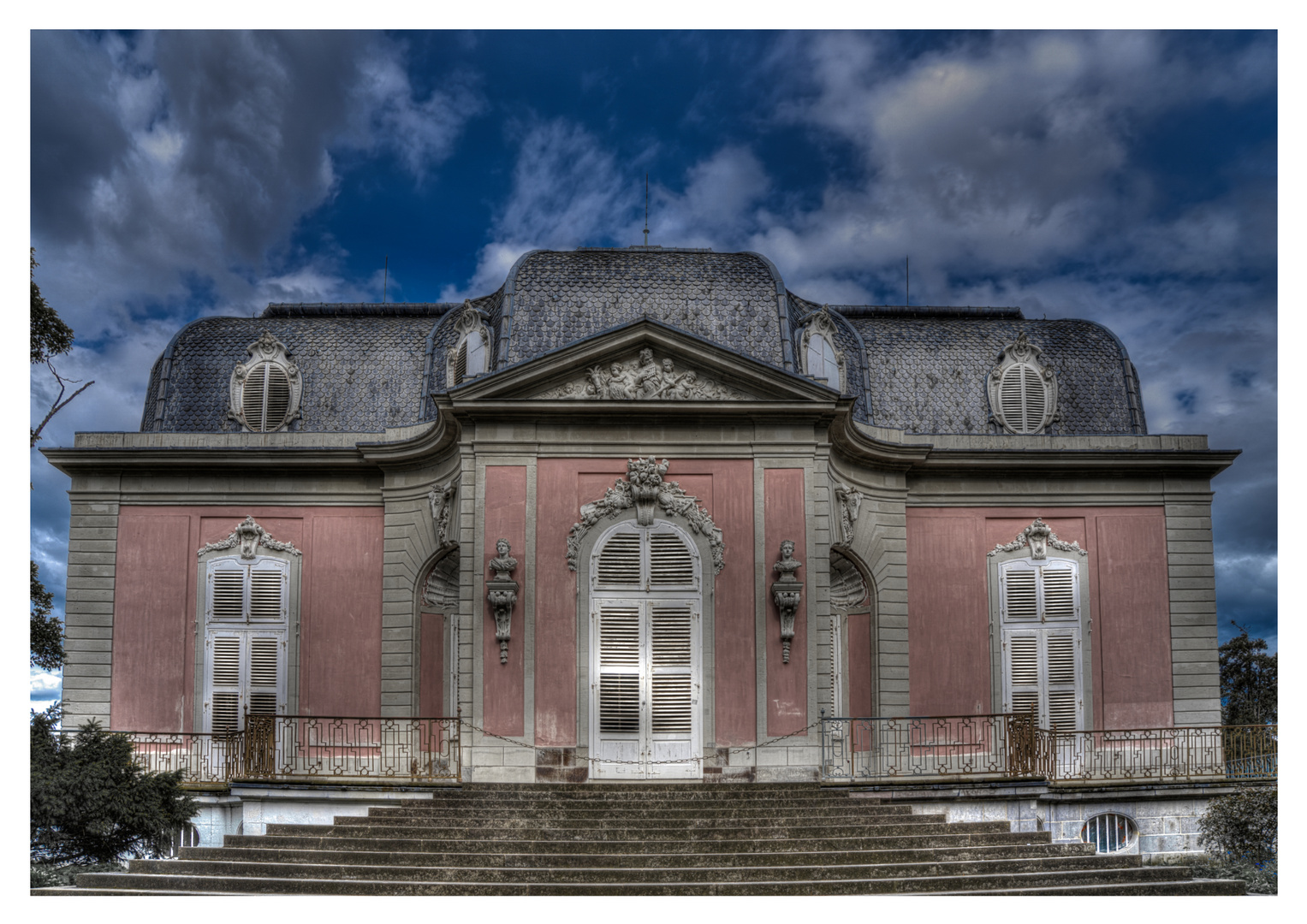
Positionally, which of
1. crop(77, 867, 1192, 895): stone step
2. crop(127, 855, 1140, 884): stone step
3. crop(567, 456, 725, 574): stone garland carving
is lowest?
crop(77, 867, 1192, 895): stone step

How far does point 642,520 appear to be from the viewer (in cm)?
1639

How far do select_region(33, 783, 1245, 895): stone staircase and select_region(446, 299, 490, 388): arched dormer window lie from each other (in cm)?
664

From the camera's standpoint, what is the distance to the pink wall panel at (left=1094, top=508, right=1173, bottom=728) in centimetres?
1864

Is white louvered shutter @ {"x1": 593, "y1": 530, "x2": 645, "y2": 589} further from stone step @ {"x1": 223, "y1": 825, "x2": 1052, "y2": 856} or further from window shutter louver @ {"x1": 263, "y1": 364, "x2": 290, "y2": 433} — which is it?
window shutter louver @ {"x1": 263, "y1": 364, "x2": 290, "y2": 433}

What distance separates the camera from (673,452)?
54.3ft

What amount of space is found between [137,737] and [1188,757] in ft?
49.1

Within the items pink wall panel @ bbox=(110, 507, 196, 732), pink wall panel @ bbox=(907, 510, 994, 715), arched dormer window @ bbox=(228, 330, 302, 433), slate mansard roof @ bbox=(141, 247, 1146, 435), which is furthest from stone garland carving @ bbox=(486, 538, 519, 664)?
pink wall panel @ bbox=(907, 510, 994, 715)

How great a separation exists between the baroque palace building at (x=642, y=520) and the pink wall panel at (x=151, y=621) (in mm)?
41

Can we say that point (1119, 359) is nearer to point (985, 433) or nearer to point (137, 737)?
point (985, 433)

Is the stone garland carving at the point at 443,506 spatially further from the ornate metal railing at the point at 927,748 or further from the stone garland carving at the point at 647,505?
the ornate metal railing at the point at 927,748

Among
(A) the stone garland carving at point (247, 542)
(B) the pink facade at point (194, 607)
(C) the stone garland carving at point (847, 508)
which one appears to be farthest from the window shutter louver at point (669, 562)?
(A) the stone garland carving at point (247, 542)

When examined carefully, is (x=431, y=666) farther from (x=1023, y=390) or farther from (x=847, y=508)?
(x=1023, y=390)

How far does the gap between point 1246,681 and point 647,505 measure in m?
12.3

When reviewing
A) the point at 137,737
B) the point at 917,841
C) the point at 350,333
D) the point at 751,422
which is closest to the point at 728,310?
the point at 751,422
